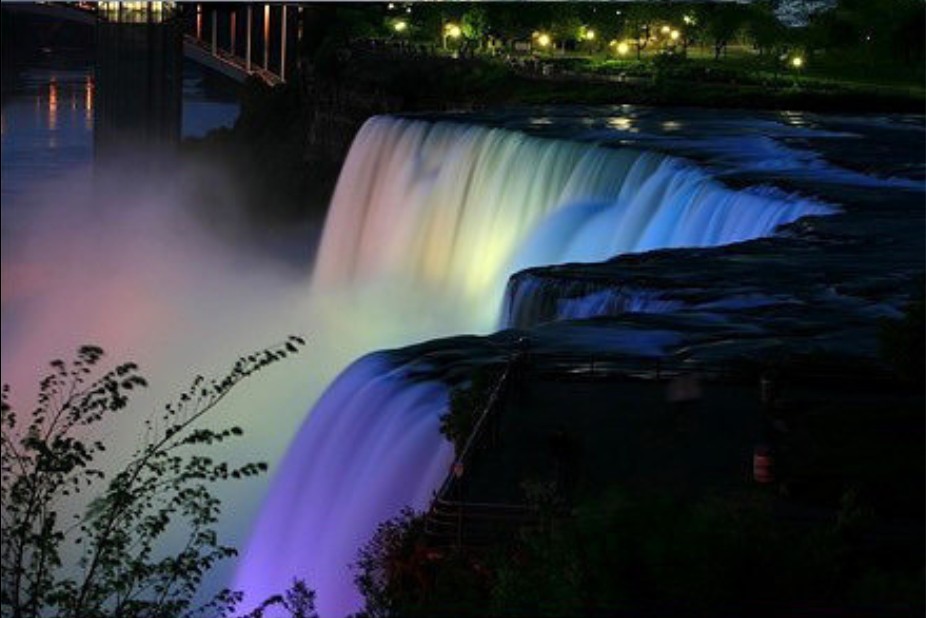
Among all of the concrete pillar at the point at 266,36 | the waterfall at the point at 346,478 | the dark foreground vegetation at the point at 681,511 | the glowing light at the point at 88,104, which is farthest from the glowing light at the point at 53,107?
the dark foreground vegetation at the point at 681,511

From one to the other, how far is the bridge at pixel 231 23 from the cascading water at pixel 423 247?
1347 inches

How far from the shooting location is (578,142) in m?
36.2

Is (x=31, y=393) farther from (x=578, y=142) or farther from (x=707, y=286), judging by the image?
(x=707, y=286)

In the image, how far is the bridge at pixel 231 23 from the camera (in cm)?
8000

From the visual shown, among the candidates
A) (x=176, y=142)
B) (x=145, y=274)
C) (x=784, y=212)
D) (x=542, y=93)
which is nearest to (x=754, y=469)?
(x=784, y=212)

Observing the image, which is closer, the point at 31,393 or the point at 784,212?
the point at 784,212

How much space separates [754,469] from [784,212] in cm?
1483

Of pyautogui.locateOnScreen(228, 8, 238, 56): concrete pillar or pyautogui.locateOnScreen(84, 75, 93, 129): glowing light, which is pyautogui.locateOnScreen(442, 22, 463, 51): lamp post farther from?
pyautogui.locateOnScreen(84, 75, 93, 129): glowing light

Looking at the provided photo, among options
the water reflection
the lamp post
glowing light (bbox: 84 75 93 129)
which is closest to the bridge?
glowing light (bbox: 84 75 93 129)

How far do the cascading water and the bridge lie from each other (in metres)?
34.2

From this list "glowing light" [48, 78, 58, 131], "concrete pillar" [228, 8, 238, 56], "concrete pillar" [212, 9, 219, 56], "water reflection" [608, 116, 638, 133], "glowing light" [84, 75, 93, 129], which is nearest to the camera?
"water reflection" [608, 116, 638, 133]

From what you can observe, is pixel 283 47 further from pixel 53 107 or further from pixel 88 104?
pixel 53 107

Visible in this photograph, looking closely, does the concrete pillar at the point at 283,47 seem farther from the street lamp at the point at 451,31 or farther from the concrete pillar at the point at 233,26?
the street lamp at the point at 451,31

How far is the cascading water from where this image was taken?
1853 cm
